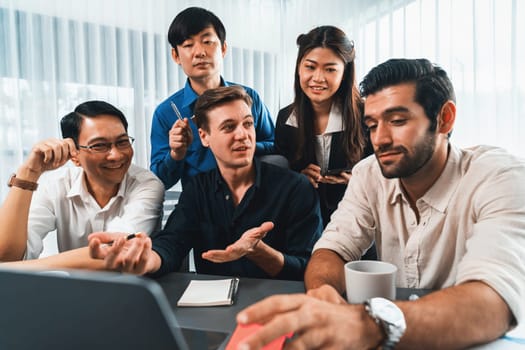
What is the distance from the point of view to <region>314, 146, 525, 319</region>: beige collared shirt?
89cm

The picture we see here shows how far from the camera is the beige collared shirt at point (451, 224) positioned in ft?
2.93

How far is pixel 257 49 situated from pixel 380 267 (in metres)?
3.34

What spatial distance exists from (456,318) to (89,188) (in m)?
1.49

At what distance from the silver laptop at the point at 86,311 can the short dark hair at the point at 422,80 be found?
95cm

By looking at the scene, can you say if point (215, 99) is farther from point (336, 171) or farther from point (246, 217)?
point (336, 171)

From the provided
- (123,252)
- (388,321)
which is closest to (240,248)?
(123,252)

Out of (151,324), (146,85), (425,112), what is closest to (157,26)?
(146,85)

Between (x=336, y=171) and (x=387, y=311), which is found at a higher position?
(x=336, y=171)

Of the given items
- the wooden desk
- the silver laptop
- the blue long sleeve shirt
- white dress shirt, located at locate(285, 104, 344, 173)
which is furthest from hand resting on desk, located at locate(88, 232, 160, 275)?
white dress shirt, located at locate(285, 104, 344, 173)

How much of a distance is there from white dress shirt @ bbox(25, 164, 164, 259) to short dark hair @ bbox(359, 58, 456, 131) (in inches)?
39.5

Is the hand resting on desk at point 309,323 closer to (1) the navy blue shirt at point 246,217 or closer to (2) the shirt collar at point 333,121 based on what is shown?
(1) the navy blue shirt at point 246,217

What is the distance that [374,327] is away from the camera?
669 millimetres

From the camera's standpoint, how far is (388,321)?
2.21 ft

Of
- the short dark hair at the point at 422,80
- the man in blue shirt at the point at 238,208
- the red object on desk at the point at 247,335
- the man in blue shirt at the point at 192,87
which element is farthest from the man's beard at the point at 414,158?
the man in blue shirt at the point at 192,87
